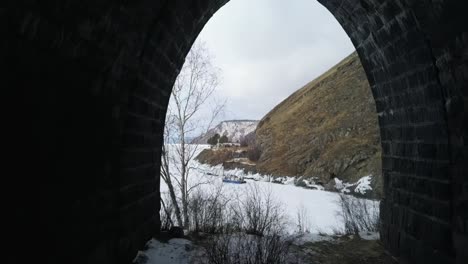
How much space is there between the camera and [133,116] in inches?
155

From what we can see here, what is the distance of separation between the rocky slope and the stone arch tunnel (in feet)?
50.3

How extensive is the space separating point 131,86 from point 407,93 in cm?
352

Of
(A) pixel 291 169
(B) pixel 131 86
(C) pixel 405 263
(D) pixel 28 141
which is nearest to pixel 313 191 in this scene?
(A) pixel 291 169

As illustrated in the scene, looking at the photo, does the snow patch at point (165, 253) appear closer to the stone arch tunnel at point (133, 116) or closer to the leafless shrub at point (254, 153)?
the stone arch tunnel at point (133, 116)

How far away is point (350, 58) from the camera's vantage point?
36750 mm

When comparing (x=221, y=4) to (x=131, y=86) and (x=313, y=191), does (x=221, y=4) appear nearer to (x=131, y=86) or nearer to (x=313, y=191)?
(x=131, y=86)

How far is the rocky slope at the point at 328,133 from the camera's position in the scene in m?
23.4

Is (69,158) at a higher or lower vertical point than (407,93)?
lower

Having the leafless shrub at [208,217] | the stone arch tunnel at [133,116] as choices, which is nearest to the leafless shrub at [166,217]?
the leafless shrub at [208,217]

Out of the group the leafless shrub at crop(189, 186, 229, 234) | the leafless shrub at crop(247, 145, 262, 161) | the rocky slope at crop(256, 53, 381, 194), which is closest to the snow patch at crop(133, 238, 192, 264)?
the leafless shrub at crop(189, 186, 229, 234)

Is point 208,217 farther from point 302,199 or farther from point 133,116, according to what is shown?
point 302,199

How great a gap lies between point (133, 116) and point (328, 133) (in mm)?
26486

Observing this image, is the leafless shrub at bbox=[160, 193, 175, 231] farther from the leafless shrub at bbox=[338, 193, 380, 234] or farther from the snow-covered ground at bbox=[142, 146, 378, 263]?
the leafless shrub at bbox=[338, 193, 380, 234]

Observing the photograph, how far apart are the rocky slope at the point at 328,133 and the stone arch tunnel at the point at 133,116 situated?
50.3 feet
